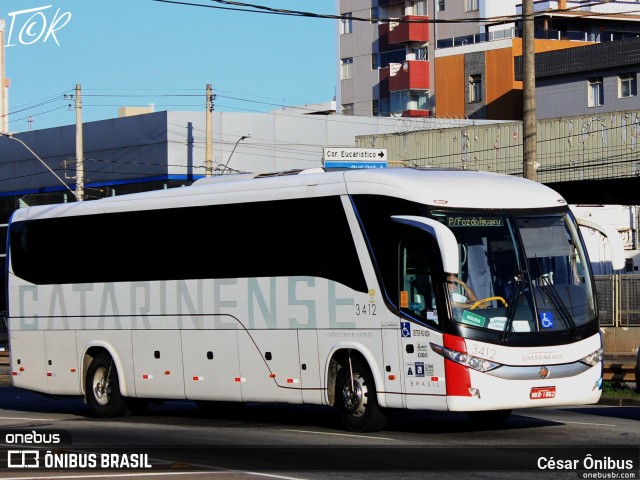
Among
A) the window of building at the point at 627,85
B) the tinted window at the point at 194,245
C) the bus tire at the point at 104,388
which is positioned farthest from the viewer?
the window of building at the point at 627,85

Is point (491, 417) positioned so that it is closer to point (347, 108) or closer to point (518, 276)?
point (518, 276)

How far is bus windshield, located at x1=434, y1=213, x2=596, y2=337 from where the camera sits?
14.8 metres

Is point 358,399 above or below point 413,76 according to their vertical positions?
below

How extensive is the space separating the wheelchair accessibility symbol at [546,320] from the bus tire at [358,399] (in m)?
2.25

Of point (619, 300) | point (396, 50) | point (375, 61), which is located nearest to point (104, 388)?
point (619, 300)

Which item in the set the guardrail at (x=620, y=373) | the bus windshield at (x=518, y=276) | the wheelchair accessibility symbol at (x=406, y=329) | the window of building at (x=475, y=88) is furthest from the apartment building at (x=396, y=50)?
the wheelchair accessibility symbol at (x=406, y=329)

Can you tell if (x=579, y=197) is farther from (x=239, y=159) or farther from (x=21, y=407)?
(x=21, y=407)

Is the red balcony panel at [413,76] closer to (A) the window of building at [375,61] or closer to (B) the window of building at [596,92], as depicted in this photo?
(A) the window of building at [375,61]

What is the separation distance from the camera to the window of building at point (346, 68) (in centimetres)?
9319

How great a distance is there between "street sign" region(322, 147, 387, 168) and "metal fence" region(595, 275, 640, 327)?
41.3 ft

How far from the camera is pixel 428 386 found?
1499cm

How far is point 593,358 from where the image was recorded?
15281 millimetres

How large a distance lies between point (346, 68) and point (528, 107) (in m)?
72.2

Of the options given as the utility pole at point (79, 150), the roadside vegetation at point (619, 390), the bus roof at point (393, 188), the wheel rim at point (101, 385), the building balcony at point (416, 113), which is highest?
the building balcony at point (416, 113)
